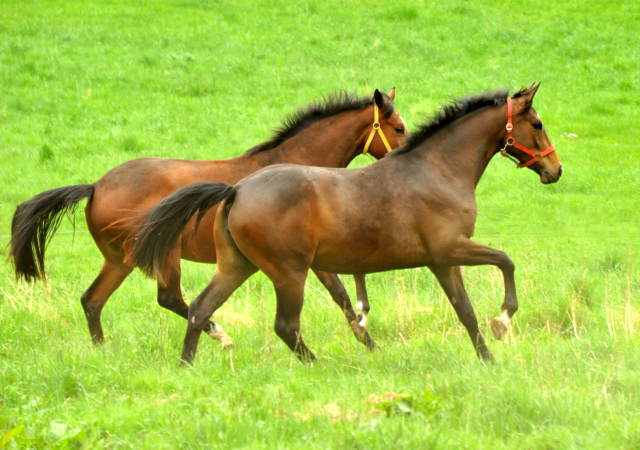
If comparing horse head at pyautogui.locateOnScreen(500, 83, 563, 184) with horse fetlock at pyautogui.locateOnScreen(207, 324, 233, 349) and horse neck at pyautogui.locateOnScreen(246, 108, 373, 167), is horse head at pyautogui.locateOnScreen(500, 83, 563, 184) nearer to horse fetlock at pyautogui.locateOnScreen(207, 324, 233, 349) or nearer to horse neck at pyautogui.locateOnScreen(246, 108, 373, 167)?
horse neck at pyautogui.locateOnScreen(246, 108, 373, 167)

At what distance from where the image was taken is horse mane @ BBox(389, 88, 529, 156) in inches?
224

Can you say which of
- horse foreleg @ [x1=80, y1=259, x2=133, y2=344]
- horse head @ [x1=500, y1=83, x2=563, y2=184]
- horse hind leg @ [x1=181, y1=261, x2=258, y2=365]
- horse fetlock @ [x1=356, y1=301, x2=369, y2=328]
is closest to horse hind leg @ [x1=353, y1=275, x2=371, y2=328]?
horse fetlock @ [x1=356, y1=301, x2=369, y2=328]

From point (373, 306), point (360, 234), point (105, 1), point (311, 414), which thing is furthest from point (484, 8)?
point (311, 414)

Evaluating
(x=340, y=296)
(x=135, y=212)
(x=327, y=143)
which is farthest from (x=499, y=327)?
(x=135, y=212)

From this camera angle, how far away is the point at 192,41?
18.4 meters

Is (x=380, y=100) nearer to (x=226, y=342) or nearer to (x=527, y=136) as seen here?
(x=527, y=136)

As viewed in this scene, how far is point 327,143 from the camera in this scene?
670 cm

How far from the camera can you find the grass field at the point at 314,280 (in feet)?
12.7

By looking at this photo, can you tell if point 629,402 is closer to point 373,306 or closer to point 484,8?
point 373,306

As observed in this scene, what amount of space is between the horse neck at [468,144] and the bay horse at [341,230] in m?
0.01

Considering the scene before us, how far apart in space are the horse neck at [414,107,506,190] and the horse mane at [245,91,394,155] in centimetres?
115

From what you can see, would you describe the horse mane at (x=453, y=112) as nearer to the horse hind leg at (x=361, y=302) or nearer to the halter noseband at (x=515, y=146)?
the halter noseband at (x=515, y=146)

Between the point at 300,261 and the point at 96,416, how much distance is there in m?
1.67

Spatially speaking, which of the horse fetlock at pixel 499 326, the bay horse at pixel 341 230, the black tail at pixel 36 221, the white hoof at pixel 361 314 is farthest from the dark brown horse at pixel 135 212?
the horse fetlock at pixel 499 326
